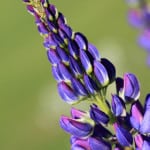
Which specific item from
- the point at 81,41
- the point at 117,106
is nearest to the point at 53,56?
the point at 81,41

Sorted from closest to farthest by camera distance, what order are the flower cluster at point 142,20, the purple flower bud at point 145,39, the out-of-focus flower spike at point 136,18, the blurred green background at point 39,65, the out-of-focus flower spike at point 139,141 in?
1. the out-of-focus flower spike at point 139,141
2. the purple flower bud at point 145,39
3. the flower cluster at point 142,20
4. the out-of-focus flower spike at point 136,18
5. the blurred green background at point 39,65

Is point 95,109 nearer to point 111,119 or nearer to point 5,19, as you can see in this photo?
point 111,119

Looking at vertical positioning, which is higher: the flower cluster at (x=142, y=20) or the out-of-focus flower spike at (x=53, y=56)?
the flower cluster at (x=142, y=20)

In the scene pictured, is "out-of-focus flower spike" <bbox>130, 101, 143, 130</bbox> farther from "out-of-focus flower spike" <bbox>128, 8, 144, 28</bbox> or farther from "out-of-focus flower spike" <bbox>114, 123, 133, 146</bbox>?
"out-of-focus flower spike" <bbox>128, 8, 144, 28</bbox>

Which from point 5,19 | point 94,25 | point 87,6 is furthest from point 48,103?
point 5,19

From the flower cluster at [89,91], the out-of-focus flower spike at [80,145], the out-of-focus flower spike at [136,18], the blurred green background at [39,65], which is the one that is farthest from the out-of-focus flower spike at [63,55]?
the blurred green background at [39,65]

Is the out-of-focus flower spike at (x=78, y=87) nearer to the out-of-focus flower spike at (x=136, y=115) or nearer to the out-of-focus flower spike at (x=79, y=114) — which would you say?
the out-of-focus flower spike at (x=79, y=114)

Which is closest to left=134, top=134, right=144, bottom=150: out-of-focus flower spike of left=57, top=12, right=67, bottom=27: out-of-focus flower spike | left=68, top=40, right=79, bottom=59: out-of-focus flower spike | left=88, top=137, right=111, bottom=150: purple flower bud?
left=88, top=137, right=111, bottom=150: purple flower bud

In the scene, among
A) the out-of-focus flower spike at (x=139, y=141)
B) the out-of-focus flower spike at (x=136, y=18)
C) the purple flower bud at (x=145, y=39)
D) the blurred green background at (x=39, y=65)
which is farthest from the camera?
the blurred green background at (x=39, y=65)
